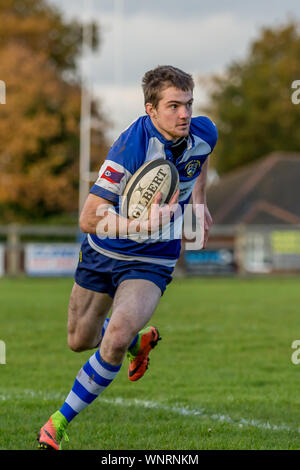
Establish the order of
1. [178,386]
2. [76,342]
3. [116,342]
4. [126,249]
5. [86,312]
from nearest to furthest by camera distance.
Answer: [116,342] → [126,249] → [86,312] → [76,342] → [178,386]

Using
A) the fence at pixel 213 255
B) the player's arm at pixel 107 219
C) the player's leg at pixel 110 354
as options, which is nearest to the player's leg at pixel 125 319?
the player's leg at pixel 110 354

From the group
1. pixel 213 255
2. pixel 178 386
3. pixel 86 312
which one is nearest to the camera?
pixel 86 312

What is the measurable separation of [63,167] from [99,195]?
103 ft

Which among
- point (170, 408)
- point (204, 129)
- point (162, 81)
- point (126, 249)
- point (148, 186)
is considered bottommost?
point (170, 408)

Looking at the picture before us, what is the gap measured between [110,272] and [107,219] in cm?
54

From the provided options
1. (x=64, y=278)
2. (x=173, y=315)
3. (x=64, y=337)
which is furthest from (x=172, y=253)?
(x=64, y=278)

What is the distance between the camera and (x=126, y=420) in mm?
5641

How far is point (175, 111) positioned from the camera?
16.2 ft

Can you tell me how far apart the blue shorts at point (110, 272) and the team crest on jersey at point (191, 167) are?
0.69 m

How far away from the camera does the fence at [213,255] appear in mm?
24141

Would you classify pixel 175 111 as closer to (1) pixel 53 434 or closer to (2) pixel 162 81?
(2) pixel 162 81

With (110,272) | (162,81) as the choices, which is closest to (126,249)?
(110,272)

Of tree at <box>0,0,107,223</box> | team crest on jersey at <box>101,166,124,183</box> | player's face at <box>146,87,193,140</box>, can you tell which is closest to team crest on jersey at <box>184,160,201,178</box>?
player's face at <box>146,87,193,140</box>

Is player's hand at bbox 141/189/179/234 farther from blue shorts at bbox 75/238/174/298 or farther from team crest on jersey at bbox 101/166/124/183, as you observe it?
blue shorts at bbox 75/238/174/298
